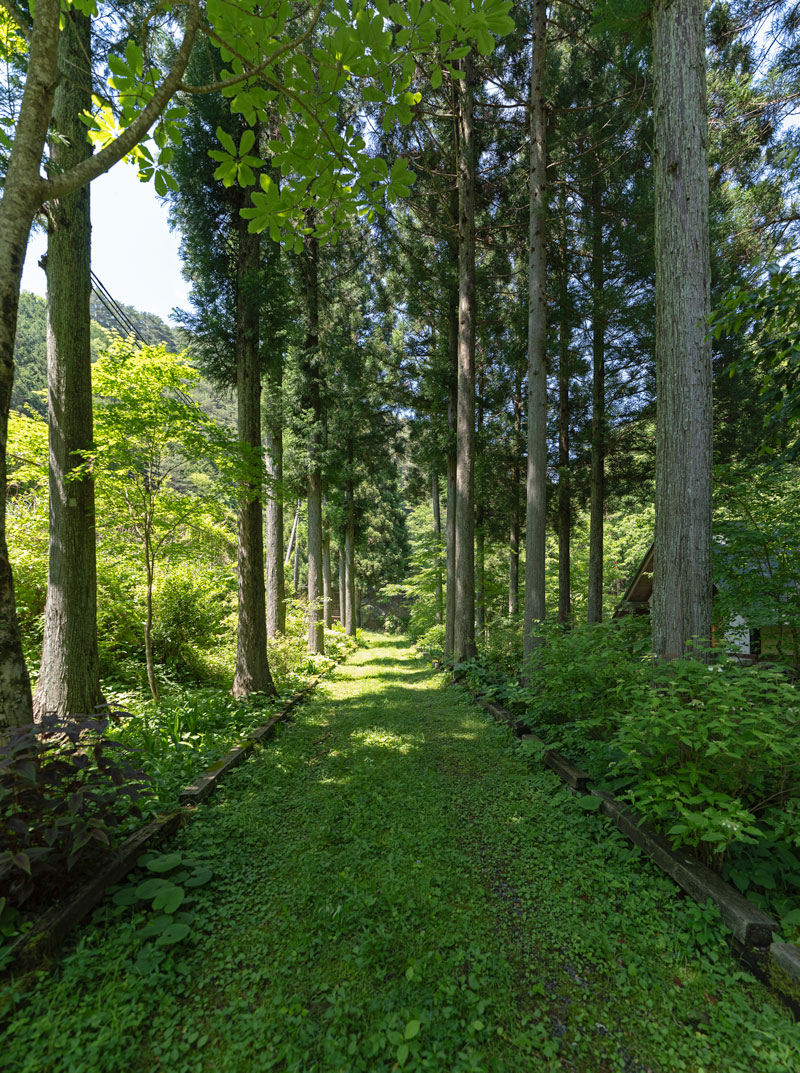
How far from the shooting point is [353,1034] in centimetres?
175

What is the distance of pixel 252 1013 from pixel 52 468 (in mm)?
4656

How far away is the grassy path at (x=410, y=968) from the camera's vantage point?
5.48 ft

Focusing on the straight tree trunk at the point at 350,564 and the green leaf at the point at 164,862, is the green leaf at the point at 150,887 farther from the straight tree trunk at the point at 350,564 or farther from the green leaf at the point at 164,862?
the straight tree trunk at the point at 350,564

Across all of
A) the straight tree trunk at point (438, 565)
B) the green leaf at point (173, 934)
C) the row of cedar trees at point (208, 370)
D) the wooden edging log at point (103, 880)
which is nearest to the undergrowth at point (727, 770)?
the green leaf at point (173, 934)

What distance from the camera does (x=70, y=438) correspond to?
4527 millimetres

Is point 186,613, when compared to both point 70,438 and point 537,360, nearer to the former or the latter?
point 70,438

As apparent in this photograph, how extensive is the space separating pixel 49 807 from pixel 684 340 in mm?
5236

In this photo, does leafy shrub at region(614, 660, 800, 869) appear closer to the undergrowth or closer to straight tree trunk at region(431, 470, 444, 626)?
the undergrowth

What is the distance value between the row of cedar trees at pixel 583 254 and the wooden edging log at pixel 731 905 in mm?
1285

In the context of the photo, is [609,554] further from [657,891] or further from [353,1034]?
[353,1034]

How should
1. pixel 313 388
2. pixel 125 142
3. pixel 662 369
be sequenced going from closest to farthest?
pixel 125 142 → pixel 662 369 → pixel 313 388

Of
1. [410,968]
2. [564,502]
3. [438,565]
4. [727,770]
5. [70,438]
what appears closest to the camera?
[410,968]

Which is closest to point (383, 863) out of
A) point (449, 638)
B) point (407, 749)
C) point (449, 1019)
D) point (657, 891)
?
point (449, 1019)

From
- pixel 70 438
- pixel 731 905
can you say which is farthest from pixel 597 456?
pixel 70 438
